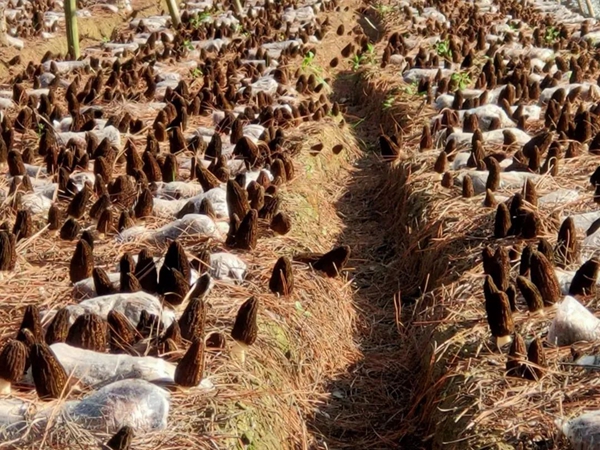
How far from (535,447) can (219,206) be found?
2683 mm

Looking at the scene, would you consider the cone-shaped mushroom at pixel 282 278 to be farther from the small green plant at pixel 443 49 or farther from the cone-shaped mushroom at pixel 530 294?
the small green plant at pixel 443 49

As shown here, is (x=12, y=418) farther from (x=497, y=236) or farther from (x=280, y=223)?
(x=497, y=236)

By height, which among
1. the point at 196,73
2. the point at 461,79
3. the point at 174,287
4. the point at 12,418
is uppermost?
the point at 12,418

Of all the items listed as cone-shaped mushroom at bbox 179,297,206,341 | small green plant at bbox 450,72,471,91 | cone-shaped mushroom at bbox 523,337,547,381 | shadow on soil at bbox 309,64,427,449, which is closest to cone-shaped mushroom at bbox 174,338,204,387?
cone-shaped mushroom at bbox 179,297,206,341

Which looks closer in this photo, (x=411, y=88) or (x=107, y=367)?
(x=107, y=367)

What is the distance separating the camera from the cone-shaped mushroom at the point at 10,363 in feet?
10.8

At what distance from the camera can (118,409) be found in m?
3.10

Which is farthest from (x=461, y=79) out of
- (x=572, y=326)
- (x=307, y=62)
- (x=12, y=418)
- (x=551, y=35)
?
(x=12, y=418)

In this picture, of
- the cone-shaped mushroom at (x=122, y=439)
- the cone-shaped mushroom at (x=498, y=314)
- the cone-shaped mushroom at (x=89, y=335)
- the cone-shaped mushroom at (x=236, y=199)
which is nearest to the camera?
the cone-shaped mushroom at (x=122, y=439)

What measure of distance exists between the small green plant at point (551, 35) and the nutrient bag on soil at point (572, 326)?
8.44 meters

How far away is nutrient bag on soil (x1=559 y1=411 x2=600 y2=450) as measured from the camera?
296 cm

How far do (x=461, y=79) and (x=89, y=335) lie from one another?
6.37 m

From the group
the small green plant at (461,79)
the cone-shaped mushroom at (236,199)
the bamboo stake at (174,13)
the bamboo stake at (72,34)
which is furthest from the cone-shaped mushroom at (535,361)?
the bamboo stake at (174,13)

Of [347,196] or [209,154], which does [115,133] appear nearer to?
[209,154]
